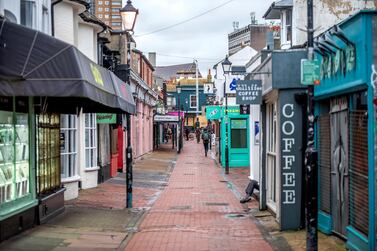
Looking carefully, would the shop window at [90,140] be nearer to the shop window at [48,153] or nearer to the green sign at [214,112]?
the shop window at [48,153]

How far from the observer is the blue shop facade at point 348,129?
823 centimetres

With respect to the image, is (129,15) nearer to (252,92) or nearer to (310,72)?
(252,92)

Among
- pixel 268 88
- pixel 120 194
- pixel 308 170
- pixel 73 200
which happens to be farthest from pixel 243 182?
pixel 308 170

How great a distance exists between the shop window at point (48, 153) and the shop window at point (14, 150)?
2.65 ft

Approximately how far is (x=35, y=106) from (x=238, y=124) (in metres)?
21.6

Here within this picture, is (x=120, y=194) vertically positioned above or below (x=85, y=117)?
below

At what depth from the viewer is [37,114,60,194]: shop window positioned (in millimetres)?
12891

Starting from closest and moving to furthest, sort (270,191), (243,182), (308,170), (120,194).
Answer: (308,170) < (270,191) < (120,194) < (243,182)

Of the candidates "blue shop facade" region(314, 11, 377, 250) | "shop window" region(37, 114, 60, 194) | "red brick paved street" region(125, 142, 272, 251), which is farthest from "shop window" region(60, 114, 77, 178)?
"blue shop facade" region(314, 11, 377, 250)

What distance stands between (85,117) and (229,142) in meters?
13.8

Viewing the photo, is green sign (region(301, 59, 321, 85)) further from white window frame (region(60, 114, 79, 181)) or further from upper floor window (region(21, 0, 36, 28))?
white window frame (region(60, 114, 79, 181))

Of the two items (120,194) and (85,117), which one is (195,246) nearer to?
(120,194)

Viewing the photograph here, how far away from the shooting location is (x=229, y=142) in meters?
33.3

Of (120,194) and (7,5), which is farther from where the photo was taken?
(120,194)
